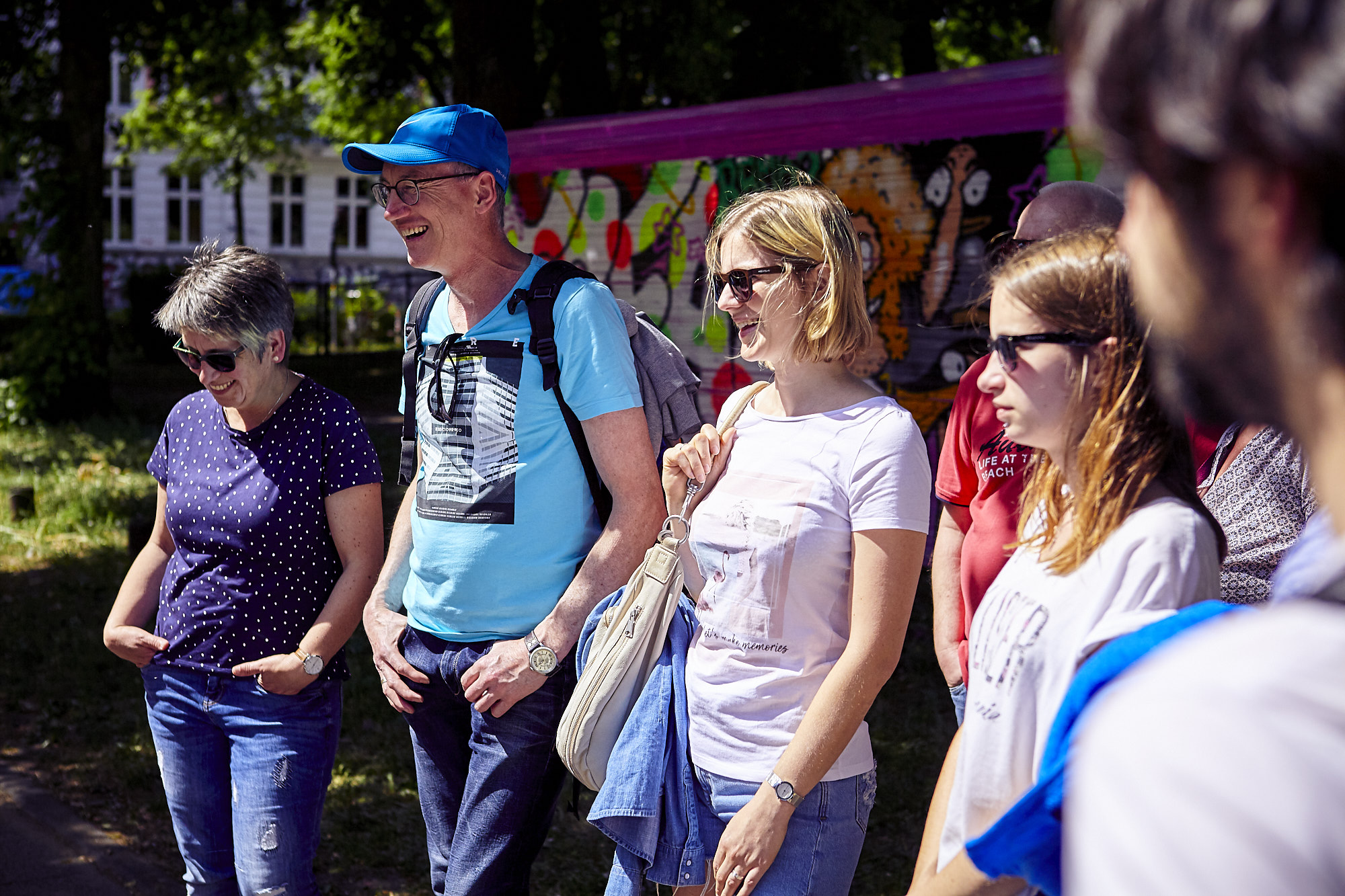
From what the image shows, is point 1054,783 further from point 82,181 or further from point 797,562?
point 82,181

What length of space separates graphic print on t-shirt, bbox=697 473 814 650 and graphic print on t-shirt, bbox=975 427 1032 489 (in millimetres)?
621

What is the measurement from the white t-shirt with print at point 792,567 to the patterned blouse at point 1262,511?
67 centimetres

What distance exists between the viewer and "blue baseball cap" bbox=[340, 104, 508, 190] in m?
2.62

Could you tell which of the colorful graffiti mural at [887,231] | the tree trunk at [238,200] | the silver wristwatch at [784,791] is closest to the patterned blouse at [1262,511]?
the silver wristwatch at [784,791]

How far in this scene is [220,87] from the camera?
50.7ft

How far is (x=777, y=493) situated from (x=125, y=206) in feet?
129

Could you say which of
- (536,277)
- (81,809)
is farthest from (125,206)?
(536,277)

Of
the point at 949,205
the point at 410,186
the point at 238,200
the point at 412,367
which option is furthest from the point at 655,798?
the point at 238,200

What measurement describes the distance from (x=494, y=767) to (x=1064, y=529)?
1.41m

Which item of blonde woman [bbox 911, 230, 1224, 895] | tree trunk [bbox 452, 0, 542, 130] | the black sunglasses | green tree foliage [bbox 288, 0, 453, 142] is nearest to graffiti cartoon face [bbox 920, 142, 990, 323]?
tree trunk [bbox 452, 0, 542, 130]

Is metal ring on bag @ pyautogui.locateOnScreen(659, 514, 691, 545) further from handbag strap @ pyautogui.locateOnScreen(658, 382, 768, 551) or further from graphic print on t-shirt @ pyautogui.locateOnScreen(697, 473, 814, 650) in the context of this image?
graphic print on t-shirt @ pyautogui.locateOnScreen(697, 473, 814, 650)

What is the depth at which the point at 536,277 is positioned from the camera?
8.47ft

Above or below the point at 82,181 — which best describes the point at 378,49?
above

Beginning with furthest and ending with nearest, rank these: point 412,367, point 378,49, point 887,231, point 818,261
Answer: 1. point 378,49
2. point 887,231
3. point 412,367
4. point 818,261
